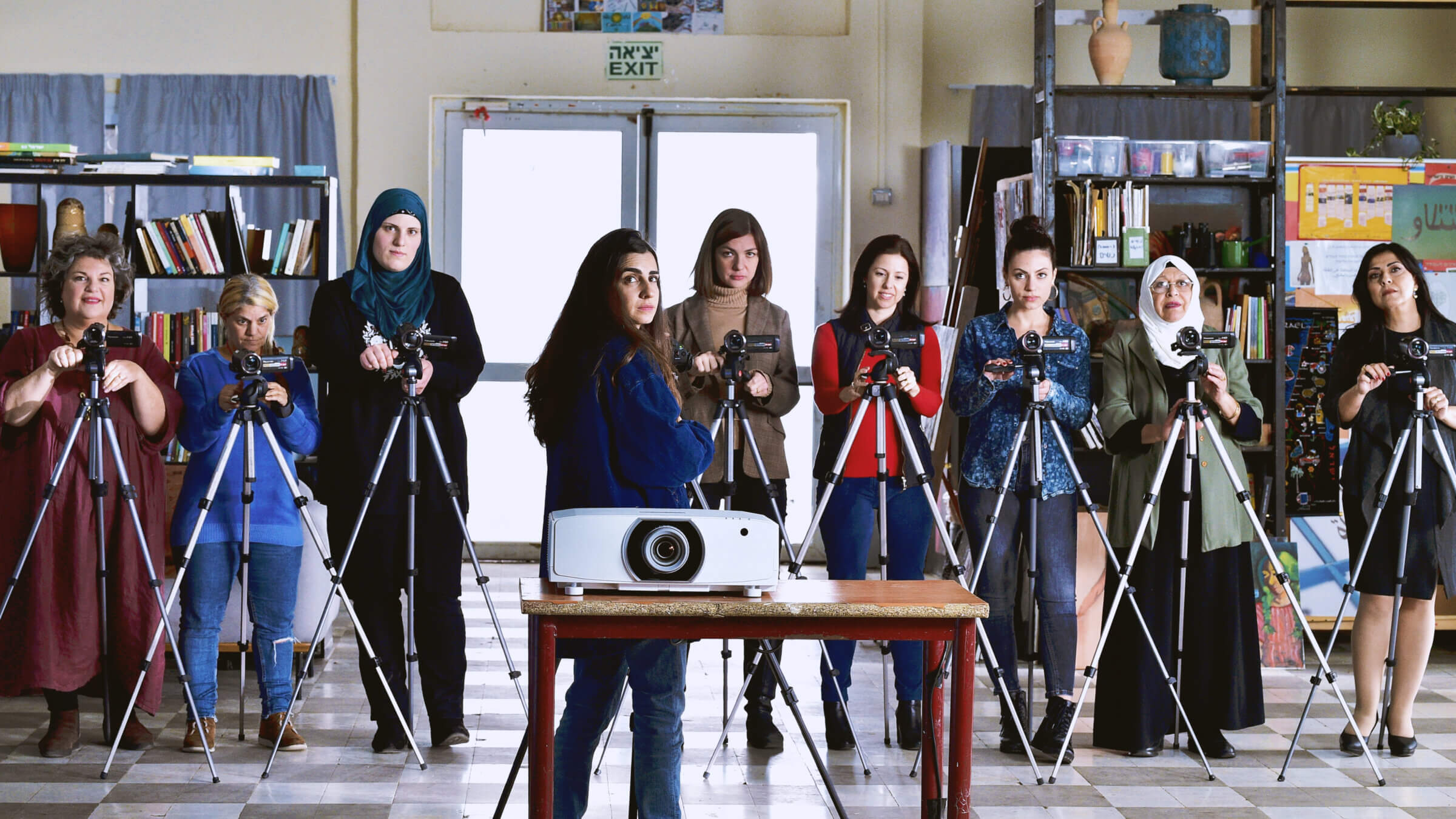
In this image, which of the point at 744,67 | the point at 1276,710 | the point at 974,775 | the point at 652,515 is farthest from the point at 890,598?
the point at 744,67

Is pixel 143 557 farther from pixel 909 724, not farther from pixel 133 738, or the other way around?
pixel 909 724

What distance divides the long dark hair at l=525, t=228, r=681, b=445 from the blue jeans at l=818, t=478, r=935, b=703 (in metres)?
1.14

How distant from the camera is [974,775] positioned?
3621 mm

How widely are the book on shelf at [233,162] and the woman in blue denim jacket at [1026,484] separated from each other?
2775mm

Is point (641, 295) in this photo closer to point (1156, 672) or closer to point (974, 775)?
point (974, 775)

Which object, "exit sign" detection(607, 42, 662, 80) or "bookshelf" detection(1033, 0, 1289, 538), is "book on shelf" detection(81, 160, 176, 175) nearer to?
"exit sign" detection(607, 42, 662, 80)

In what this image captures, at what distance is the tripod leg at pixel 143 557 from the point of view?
3.51 metres

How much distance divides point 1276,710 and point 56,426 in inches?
146

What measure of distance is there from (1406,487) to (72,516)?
3608 mm

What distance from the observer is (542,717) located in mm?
2424

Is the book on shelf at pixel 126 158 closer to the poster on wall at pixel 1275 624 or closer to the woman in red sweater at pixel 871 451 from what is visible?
the woman in red sweater at pixel 871 451

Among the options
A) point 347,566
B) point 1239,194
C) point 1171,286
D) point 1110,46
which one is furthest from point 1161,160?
point 347,566

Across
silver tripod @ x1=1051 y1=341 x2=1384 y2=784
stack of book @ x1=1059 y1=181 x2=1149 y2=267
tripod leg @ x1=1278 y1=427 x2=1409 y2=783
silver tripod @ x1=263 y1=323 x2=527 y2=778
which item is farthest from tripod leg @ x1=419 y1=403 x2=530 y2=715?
stack of book @ x1=1059 y1=181 x2=1149 y2=267

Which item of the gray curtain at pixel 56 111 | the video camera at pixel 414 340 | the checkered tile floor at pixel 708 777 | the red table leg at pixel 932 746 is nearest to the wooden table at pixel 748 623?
the red table leg at pixel 932 746
